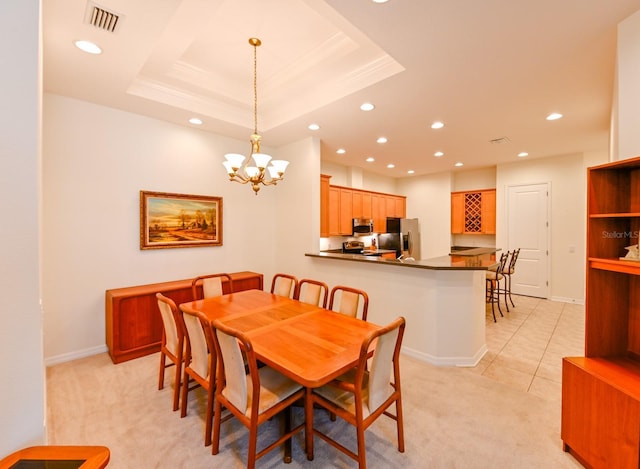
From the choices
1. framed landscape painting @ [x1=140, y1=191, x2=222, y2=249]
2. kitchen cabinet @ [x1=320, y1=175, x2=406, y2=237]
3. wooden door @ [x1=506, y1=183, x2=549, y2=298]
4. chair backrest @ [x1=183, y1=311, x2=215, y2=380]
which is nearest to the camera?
chair backrest @ [x1=183, y1=311, x2=215, y2=380]

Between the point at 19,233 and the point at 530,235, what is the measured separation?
23.9 feet

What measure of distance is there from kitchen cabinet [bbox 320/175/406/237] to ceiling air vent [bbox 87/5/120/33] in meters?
3.54

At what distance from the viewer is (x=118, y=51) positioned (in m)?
2.29

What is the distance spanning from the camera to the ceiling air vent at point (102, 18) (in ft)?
6.19

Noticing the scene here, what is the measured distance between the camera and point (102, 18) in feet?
6.42

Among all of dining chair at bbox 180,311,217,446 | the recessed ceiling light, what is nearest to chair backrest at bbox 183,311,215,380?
dining chair at bbox 180,311,217,446

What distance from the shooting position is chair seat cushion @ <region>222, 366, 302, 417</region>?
65.3 inches

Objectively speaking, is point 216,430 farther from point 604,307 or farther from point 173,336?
point 604,307

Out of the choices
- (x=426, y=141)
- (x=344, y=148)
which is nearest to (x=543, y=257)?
(x=426, y=141)

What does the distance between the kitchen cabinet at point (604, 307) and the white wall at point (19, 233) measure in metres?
2.76

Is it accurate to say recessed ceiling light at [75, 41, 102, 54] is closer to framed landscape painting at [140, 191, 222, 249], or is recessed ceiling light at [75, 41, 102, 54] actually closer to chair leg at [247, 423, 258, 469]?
framed landscape painting at [140, 191, 222, 249]

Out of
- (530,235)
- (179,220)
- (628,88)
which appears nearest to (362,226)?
(530,235)

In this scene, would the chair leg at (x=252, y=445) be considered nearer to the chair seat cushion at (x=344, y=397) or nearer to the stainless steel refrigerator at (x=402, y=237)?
the chair seat cushion at (x=344, y=397)

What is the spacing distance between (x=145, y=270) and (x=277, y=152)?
2692 millimetres
